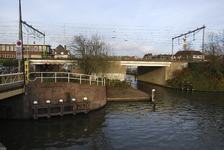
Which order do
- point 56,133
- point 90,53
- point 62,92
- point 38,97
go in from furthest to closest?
point 90,53, point 62,92, point 38,97, point 56,133

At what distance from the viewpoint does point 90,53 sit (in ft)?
79.9

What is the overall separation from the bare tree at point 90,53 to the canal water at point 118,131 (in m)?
11.2

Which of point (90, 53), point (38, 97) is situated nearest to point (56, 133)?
point (38, 97)

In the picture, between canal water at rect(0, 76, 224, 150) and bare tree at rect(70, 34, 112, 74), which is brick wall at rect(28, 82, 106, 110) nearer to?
canal water at rect(0, 76, 224, 150)

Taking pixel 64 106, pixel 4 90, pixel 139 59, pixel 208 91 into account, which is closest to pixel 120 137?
pixel 64 106

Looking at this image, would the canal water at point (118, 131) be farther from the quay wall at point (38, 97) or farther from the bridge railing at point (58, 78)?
the bridge railing at point (58, 78)

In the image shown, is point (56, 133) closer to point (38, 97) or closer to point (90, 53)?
point (38, 97)

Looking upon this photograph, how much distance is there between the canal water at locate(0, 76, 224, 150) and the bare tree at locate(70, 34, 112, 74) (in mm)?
11153

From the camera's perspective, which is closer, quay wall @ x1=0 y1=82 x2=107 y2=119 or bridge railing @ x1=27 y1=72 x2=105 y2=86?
quay wall @ x1=0 y1=82 x2=107 y2=119

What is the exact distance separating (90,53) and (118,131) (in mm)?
16057

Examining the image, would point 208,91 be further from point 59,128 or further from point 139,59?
point 59,128

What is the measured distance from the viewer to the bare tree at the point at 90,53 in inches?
951

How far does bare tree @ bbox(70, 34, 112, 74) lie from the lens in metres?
24.2

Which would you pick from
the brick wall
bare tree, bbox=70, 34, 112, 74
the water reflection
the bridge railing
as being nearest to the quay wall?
the brick wall
